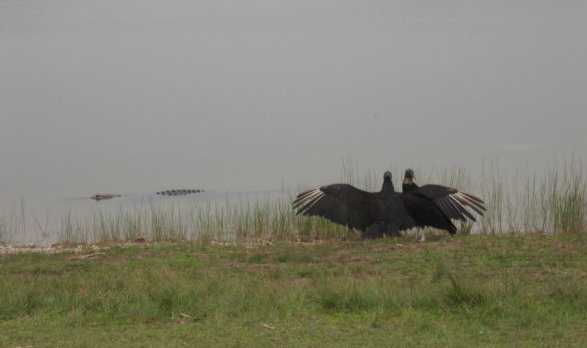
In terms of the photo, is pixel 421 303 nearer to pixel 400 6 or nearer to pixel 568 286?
pixel 568 286

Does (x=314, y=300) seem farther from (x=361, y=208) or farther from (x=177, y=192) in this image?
(x=177, y=192)

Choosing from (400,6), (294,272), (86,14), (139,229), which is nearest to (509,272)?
(294,272)

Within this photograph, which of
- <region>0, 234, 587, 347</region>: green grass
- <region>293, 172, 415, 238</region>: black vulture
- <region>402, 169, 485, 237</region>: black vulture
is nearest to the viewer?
<region>0, 234, 587, 347</region>: green grass

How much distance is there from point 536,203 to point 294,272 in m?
5.00

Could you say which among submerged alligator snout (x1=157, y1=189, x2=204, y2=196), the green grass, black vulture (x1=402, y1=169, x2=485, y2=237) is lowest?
the green grass

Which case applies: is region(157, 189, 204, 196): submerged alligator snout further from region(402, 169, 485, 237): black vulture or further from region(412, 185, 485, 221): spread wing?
region(412, 185, 485, 221): spread wing

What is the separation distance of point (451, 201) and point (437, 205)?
275mm

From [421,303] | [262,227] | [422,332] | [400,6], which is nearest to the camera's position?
[422,332]

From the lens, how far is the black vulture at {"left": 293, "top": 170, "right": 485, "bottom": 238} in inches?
416

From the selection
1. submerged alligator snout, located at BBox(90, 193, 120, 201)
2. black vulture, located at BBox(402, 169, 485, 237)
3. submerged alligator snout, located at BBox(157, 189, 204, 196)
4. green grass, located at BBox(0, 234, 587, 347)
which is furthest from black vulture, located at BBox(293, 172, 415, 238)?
submerged alligator snout, located at BBox(90, 193, 120, 201)

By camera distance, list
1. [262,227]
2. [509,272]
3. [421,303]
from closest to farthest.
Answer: [421,303] < [509,272] < [262,227]

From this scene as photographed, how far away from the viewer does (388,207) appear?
1083 centimetres

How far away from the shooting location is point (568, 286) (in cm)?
734

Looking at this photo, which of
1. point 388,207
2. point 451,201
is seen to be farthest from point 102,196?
point 451,201
